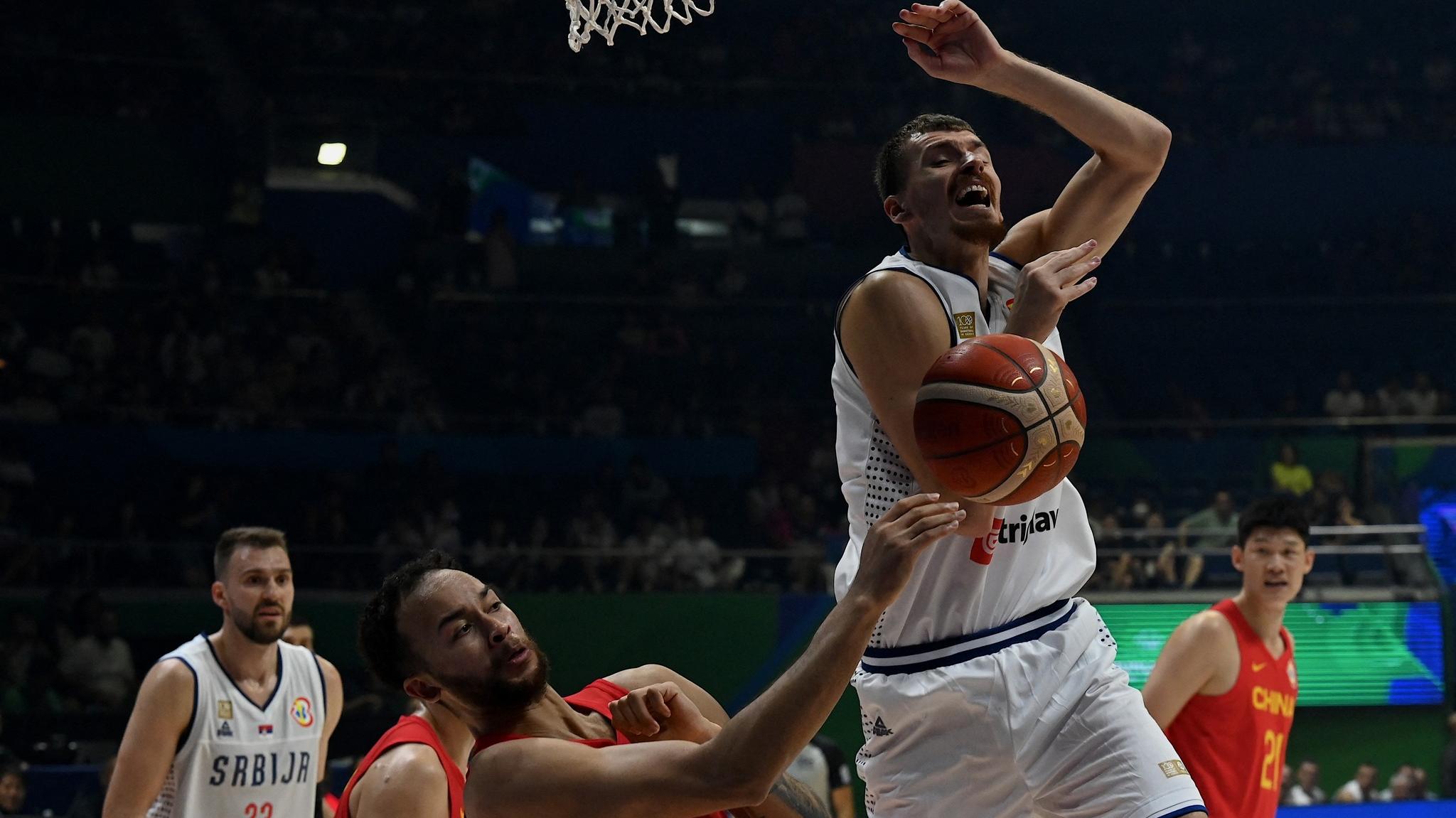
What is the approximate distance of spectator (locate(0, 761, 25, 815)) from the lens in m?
8.63

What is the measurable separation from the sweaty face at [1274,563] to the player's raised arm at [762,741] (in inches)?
117

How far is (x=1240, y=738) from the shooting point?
186 inches

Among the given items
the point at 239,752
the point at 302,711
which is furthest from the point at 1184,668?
the point at 239,752

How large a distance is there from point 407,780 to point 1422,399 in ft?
49.2

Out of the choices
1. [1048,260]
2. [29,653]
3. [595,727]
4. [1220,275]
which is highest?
[1220,275]

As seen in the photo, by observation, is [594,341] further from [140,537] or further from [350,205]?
[140,537]

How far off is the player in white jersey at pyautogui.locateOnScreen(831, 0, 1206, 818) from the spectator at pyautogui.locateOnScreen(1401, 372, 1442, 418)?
13.7 m

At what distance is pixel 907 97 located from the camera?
1942cm

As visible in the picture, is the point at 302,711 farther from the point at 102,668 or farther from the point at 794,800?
the point at 102,668

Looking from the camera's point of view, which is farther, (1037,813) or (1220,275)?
(1220,275)

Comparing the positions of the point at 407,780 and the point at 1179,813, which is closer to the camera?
the point at 1179,813

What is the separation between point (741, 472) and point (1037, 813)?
11.9 m

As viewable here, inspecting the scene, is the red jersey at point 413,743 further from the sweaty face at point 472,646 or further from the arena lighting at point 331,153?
the arena lighting at point 331,153

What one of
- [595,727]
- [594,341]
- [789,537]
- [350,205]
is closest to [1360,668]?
[789,537]
